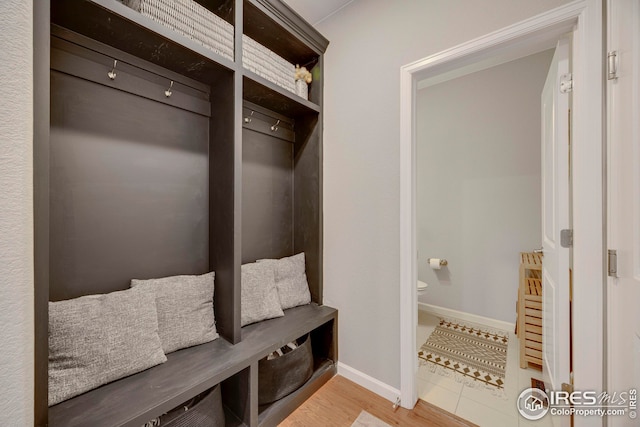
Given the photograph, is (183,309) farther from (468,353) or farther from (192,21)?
(468,353)

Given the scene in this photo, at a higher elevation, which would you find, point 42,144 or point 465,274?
point 42,144

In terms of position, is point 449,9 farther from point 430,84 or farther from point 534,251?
point 534,251

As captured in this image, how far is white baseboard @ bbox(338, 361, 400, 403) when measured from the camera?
1.63 m

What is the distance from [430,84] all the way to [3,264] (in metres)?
3.75

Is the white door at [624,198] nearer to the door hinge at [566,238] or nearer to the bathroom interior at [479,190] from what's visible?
the door hinge at [566,238]

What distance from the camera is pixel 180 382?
1097mm

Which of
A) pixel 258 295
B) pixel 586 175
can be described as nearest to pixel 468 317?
pixel 586 175

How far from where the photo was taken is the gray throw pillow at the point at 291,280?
186 centimetres

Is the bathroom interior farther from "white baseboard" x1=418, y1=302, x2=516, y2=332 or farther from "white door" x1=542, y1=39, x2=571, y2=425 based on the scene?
"white door" x1=542, y1=39, x2=571, y2=425

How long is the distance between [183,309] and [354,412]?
1.19 metres

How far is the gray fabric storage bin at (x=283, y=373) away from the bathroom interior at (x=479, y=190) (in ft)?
4.33

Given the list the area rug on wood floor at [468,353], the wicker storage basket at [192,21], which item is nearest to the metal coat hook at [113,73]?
the wicker storage basket at [192,21]

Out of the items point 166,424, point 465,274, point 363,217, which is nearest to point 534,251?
point 465,274

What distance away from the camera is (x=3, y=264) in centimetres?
65
